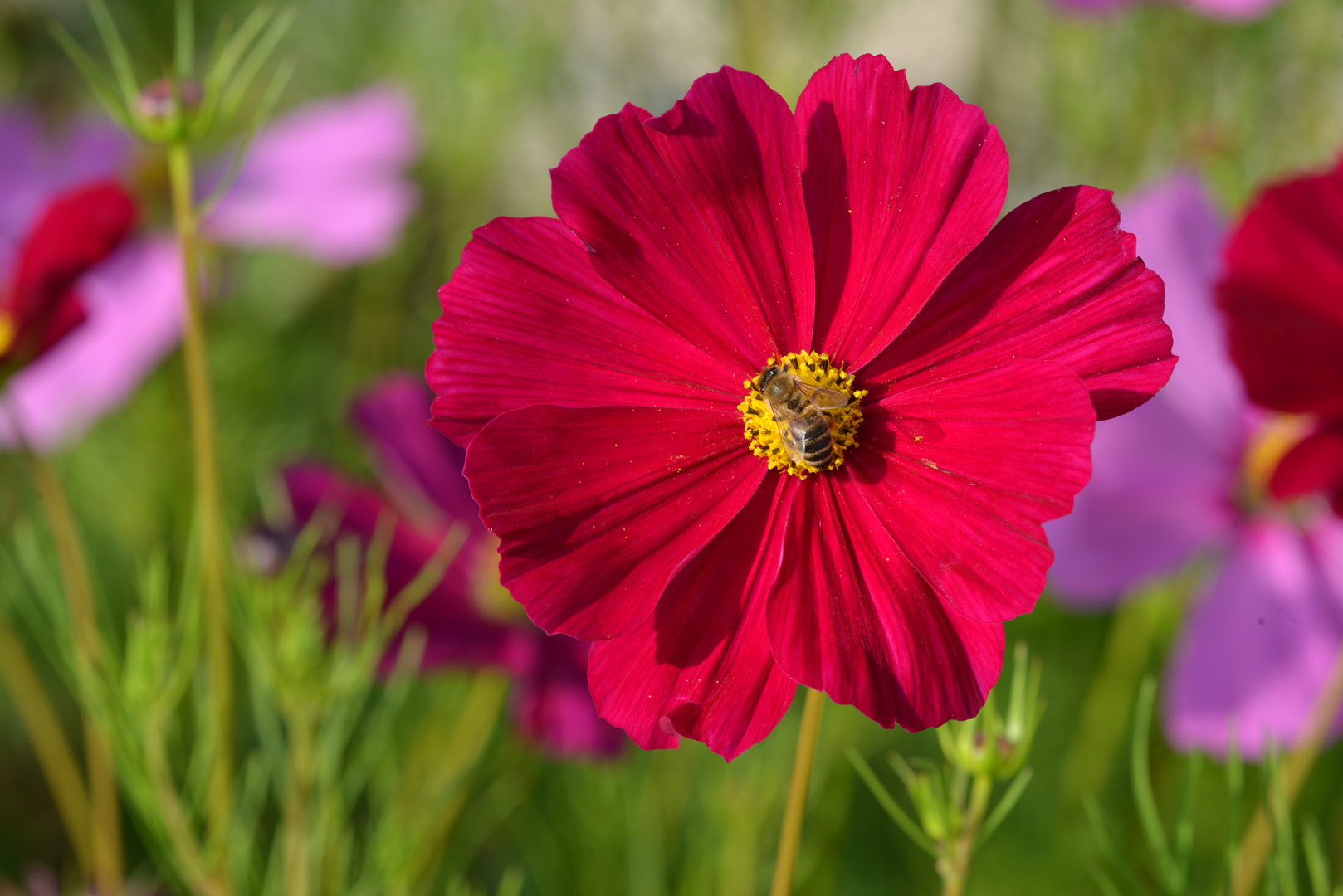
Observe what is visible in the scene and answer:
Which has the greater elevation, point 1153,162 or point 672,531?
point 1153,162

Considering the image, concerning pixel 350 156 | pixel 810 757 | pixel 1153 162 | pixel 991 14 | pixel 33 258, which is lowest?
pixel 810 757

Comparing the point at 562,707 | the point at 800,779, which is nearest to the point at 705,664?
the point at 800,779

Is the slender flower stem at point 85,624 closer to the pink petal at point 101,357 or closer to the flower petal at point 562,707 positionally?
the flower petal at point 562,707

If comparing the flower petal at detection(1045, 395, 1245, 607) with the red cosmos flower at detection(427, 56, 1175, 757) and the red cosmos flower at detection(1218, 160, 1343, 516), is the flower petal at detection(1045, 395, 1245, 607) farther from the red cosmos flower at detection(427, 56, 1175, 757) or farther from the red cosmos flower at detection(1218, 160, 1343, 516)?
the red cosmos flower at detection(427, 56, 1175, 757)

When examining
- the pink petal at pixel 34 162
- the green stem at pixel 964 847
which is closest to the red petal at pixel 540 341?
the green stem at pixel 964 847

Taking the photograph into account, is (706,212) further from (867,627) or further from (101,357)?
(101,357)

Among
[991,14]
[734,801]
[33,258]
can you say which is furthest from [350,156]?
[991,14]

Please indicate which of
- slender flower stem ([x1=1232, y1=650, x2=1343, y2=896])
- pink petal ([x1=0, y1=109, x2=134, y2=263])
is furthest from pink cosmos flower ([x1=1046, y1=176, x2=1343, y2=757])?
pink petal ([x1=0, y1=109, x2=134, y2=263])

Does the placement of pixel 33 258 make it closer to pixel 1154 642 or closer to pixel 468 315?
pixel 468 315
